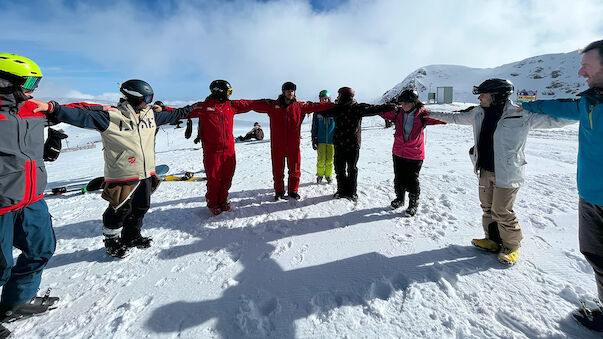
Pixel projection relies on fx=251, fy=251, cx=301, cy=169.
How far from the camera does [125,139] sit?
119 inches

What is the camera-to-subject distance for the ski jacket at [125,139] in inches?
113

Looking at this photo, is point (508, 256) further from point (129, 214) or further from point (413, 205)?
point (129, 214)

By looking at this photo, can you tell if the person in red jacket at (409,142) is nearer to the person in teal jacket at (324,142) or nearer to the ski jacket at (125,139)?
the person in teal jacket at (324,142)

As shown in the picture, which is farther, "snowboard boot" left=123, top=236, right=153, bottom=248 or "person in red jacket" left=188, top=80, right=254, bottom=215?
"person in red jacket" left=188, top=80, right=254, bottom=215

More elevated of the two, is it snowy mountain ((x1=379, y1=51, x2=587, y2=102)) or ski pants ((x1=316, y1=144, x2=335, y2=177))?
snowy mountain ((x1=379, y1=51, x2=587, y2=102))

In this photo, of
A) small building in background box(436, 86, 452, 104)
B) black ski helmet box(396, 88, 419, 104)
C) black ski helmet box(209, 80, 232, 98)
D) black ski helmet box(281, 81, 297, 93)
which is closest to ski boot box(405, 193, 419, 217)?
black ski helmet box(396, 88, 419, 104)

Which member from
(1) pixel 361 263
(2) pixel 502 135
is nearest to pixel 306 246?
(1) pixel 361 263

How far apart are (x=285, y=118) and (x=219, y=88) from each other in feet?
→ 4.03

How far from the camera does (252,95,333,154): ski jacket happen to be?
4.61 m

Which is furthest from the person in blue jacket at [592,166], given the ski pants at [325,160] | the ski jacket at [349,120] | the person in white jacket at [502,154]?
the ski pants at [325,160]

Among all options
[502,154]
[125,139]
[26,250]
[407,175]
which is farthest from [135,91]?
[502,154]

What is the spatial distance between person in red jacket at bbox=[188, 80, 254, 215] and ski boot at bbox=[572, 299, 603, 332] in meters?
4.51

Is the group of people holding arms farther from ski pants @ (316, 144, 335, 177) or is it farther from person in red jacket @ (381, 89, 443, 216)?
ski pants @ (316, 144, 335, 177)

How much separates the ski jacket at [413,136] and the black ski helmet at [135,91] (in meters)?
3.77
